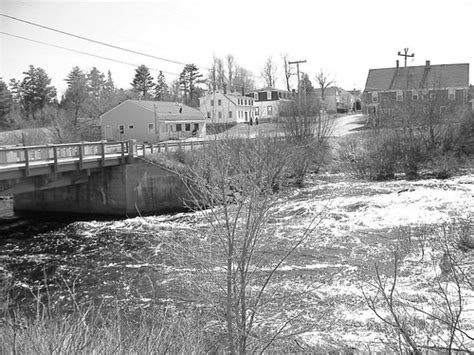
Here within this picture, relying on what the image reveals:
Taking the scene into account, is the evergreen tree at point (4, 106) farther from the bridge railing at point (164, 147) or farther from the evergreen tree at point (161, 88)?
the bridge railing at point (164, 147)

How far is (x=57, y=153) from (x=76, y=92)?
174ft

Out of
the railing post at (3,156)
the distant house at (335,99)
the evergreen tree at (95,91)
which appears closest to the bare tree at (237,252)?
the railing post at (3,156)

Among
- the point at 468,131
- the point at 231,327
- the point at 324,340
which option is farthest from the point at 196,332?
the point at 468,131

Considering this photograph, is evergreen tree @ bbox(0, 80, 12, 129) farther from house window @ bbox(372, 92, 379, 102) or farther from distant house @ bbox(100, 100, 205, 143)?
house window @ bbox(372, 92, 379, 102)

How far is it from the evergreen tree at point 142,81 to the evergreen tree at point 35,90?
19.4 metres

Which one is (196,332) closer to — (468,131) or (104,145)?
(104,145)

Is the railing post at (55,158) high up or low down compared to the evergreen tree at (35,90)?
down

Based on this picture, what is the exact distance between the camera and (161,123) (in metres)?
55.8

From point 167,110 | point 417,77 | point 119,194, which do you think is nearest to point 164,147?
point 119,194

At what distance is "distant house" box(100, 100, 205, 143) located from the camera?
183ft

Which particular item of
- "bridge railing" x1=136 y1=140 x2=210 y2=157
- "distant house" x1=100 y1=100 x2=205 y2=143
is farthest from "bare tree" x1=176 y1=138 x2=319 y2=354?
"distant house" x1=100 y1=100 x2=205 y2=143

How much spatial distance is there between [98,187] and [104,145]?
282 centimetres

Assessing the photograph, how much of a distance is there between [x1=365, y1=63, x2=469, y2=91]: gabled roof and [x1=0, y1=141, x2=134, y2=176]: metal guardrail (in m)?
44.7

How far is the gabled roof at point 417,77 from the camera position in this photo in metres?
61.3
